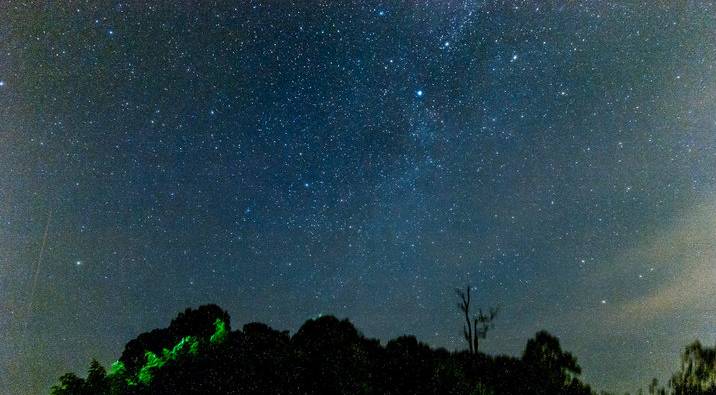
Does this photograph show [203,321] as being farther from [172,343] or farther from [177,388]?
[177,388]

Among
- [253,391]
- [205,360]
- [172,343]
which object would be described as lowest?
[253,391]

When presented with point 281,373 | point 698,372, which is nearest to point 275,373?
point 281,373

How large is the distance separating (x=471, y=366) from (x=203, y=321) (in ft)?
42.1

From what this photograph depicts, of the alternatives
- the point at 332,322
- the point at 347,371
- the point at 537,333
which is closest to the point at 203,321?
the point at 332,322

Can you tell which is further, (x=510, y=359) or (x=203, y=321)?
(x=203, y=321)

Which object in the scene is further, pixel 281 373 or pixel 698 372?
pixel 698 372

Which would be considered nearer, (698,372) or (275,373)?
(275,373)

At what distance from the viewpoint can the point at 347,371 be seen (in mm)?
12898

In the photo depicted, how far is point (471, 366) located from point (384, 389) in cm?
723

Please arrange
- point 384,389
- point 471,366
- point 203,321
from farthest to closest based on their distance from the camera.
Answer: point 203,321, point 471,366, point 384,389

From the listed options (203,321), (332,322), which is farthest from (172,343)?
(332,322)

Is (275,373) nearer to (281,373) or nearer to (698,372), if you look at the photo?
(281,373)

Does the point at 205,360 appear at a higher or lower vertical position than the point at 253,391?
higher

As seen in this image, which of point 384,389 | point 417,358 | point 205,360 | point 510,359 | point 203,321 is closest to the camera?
point 205,360
